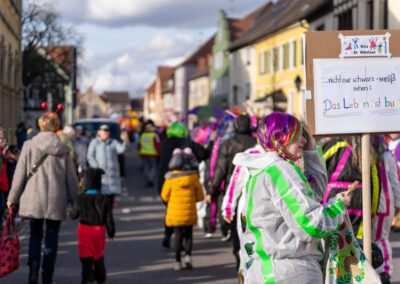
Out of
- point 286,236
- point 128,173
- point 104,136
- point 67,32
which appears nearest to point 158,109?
point 67,32

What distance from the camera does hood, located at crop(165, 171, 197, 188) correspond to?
10172 mm

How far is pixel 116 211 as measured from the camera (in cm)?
1728

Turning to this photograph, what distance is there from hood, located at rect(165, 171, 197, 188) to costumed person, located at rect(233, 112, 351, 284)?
5.44 metres

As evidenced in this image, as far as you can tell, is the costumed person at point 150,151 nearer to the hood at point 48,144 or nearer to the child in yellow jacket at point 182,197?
the child in yellow jacket at point 182,197

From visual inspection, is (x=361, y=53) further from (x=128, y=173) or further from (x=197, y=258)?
(x=128, y=173)

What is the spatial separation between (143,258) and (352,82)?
591cm

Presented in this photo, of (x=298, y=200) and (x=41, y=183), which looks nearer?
(x=298, y=200)

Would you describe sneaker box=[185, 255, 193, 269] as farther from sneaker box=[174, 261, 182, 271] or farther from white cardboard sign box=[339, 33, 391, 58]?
white cardboard sign box=[339, 33, 391, 58]

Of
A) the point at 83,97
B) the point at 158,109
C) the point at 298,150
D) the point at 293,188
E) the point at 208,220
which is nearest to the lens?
the point at 293,188

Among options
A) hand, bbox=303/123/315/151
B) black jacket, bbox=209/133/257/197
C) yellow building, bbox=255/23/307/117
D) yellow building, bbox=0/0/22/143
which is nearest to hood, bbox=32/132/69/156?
black jacket, bbox=209/133/257/197

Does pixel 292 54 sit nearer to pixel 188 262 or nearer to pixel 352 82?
pixel 188 262

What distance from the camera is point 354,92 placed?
560 centimetres

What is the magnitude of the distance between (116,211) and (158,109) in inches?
5094

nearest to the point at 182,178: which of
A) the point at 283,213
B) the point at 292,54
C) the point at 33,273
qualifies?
the point at 33,273
